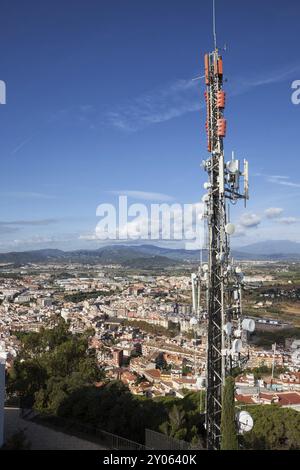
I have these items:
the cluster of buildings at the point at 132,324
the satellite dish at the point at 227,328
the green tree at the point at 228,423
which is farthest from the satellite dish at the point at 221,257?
the green tree at the point at 228,423

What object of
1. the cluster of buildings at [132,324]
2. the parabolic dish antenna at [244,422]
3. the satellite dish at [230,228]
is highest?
the satellite dish at [230,228]

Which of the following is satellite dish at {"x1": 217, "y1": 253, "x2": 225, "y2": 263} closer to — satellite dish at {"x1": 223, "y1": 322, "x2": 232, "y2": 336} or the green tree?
satellite dish at {"x1": 223, "y1": 322, "x2": 232, "y2": 336}

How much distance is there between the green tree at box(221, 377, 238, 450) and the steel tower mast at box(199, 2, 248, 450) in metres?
0.40

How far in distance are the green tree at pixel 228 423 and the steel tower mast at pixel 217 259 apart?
0.40 m

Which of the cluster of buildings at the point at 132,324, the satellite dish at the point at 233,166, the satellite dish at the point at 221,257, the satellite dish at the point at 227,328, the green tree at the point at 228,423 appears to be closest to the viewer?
the green tree at the point at 228,423

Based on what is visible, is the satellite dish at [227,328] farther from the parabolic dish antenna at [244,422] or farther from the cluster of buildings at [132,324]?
the parabolic dish antenna at [244,422]

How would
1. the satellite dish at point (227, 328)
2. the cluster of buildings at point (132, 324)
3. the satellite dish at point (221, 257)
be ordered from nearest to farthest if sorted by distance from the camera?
the satellite dish at point (227, 328)
the satellite dish at point (221, 257)
the cluster of buildings at point (132, 324)

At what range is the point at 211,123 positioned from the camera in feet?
23.0

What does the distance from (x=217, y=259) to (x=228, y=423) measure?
87.1 inches

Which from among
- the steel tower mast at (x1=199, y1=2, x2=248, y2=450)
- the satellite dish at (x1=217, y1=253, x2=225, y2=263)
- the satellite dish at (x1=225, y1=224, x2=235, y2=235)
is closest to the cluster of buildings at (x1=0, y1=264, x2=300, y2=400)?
the steel tower mast at (x1=199, y1=2, x2=248, y2=450)

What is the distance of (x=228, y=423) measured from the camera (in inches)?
248

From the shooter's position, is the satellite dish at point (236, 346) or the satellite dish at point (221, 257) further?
the satellite dish at point (221, 257)

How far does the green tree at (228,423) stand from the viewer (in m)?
6.28

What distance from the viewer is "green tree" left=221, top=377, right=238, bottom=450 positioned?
6.28 meters
